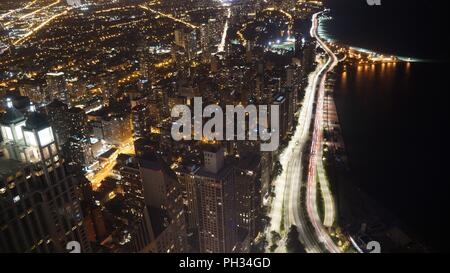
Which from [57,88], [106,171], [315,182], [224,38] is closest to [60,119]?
[106,171]

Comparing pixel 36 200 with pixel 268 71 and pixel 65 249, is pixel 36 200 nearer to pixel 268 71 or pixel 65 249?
pixel 65 249

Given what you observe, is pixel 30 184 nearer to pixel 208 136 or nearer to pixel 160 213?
pixel 160 213

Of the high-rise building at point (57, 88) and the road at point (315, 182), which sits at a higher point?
the high-rise building at point (57, 88)

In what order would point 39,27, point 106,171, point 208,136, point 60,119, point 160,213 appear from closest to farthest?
point 160,213
point 208,136
point 106,171
point 60,119
point 39,27

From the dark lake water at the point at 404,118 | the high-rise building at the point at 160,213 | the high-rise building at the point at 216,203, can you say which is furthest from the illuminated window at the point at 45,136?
the dark lake water at the point at 404,118

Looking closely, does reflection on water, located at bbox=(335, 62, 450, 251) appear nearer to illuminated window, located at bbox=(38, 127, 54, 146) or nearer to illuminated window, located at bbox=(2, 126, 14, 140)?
illuminated window, located at bbox=(38, 127, 54, 146)

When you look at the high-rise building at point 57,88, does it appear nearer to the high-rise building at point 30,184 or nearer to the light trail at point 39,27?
the light trail at point 39,27

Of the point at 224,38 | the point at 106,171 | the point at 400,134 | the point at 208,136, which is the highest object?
the point at 224,38
